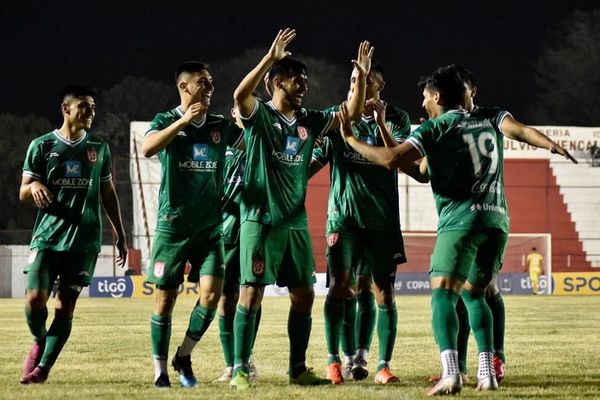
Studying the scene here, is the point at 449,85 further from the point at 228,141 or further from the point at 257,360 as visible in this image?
the point at 257,360

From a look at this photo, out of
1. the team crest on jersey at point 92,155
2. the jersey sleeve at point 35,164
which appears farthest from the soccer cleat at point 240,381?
the jersey sleeve at point 35,164

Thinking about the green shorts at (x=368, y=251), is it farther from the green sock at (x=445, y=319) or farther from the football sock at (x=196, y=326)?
the green sock at (x=445, y=319)

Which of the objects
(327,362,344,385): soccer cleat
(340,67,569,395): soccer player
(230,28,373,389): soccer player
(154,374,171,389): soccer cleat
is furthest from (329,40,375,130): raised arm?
(154,374,171,389): soccer cleat

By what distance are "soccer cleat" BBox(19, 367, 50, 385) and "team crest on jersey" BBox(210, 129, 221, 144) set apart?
2265 mm

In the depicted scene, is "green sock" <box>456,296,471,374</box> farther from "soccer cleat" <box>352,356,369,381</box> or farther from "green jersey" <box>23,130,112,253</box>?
"green jersey" <box>23,130,112,253</box>

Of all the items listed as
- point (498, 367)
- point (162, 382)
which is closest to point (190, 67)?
point (162, 382)

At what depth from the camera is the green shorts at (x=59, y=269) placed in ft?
29.1

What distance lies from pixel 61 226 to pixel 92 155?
2.11 feet

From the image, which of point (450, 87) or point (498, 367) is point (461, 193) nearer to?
point (450, 87)

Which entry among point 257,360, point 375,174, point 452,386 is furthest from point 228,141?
point 257,360

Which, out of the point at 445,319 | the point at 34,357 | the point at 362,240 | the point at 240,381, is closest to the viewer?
the point at 445,319

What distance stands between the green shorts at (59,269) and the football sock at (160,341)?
930mm

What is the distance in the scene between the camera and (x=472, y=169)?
7.88 m

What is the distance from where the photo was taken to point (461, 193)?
791cm
